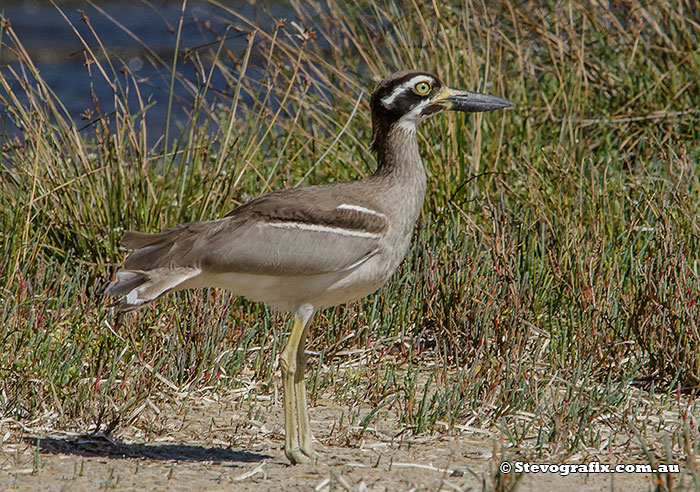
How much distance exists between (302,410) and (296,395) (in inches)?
4.6

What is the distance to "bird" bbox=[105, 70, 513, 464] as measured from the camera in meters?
4.39

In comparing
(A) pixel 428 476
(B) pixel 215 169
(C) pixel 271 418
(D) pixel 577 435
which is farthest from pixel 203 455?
(B) pixel 215 169

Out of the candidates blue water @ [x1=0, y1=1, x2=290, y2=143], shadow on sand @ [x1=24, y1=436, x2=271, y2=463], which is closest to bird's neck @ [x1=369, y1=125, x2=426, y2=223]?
shadow on sand @ [x1=24, y1=436, x2=271, y2=463]

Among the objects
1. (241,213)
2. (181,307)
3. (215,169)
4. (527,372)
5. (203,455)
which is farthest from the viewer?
(215,169)

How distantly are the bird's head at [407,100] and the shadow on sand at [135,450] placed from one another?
5.58 ft

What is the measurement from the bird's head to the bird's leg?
110cm

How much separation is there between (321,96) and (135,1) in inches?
565

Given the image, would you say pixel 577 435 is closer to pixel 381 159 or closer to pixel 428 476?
pixel 428 476

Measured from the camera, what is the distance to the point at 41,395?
4.68 meters

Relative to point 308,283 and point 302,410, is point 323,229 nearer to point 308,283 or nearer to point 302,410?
point 308,283

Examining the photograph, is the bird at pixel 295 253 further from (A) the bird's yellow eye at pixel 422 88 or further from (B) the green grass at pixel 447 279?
(B) the green grass at pixel 447 279

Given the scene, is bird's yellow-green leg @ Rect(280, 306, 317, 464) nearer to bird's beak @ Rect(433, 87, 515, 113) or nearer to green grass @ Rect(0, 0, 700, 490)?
green grass @ Rect(0, 0, 700, 490)

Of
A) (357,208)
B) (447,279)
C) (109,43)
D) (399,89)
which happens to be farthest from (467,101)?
(109,43)

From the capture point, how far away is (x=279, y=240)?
4.45 meters
